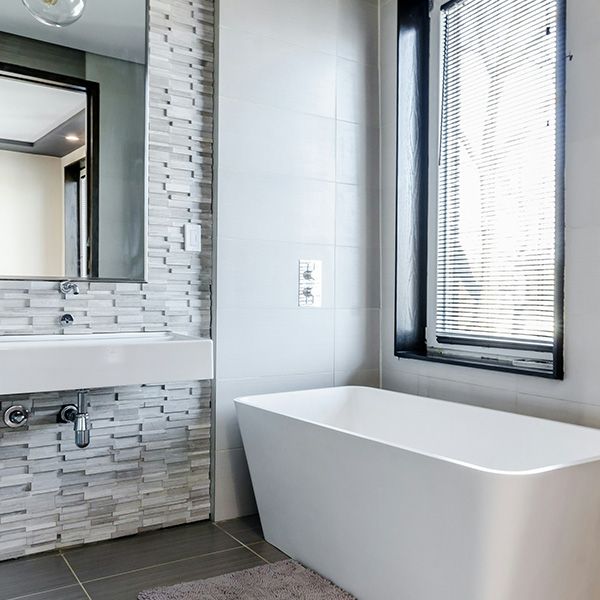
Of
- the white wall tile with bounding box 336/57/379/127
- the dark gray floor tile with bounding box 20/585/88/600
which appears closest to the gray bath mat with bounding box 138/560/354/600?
the dark gray floor tile with bounding box 20/585/88/600

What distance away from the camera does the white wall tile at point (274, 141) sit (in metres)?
3.01

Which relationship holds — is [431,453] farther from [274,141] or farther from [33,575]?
[274,141]

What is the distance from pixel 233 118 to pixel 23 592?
2.14 meters

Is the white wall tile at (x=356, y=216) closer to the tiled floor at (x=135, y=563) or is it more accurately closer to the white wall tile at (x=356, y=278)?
the white wall tile at (x=356, y=278)

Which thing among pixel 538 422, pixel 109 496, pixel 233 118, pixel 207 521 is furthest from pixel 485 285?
pixel 109 496

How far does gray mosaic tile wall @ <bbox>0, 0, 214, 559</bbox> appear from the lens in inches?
102

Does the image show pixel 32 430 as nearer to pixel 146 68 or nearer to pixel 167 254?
pixel 167 254

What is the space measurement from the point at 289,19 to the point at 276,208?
3.12ft

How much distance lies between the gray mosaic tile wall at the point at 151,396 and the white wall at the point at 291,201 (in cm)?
10

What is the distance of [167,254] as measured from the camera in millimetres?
2889

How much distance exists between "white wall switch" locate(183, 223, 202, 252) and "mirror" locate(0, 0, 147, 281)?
0.20 metres

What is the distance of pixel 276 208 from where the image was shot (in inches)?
123

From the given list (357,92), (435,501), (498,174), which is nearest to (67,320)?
(435,501)

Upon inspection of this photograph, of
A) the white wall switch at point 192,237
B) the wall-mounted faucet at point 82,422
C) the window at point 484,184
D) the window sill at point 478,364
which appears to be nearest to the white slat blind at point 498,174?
the window at point 484,184
